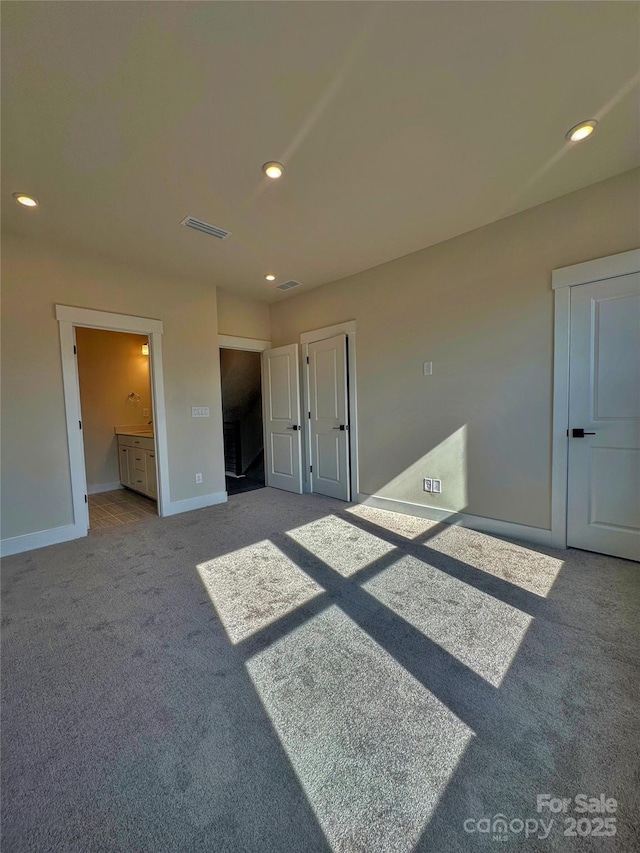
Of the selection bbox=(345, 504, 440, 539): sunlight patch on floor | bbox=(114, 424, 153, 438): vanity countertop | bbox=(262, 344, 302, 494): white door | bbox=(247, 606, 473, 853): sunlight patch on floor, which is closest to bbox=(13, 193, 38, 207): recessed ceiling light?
bbox=(262, 344, 302, 494): white door

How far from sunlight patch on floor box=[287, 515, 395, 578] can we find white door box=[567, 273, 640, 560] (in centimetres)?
156

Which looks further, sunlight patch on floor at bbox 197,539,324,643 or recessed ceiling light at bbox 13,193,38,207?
recessed ceiling light at bbox 13,193,38,207

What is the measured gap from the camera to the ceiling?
4.57 ft

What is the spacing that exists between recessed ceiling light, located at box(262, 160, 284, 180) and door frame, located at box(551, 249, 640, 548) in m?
2.19

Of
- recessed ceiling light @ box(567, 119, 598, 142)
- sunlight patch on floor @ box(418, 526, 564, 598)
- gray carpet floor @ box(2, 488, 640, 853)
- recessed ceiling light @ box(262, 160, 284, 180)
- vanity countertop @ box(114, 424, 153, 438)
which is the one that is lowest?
gray carpet floor @ box(2, 488, 640, 853)

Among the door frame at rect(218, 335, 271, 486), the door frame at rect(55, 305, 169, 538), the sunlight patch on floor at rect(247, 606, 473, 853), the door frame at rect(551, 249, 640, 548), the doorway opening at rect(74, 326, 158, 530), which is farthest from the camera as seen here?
the doorway opening at rect(74, 326, 158, 530)

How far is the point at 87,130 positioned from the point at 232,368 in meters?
4.17

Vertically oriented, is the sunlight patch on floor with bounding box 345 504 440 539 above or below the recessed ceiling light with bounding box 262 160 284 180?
below

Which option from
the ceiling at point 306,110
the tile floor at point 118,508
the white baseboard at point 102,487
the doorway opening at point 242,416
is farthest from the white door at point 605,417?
the white baseboard at point 102,487

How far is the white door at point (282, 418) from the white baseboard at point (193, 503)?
97cm

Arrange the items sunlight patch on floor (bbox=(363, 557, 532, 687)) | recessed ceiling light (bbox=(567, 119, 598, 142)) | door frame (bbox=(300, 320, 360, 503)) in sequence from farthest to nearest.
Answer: door frame (bbox=(300, 320, 360, 503)), recessed ceiling light (bbox=(567, 119, 598, 142)), sunlight patch on floor (bbox=(363, 557, 532, 687))

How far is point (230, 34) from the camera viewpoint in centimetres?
142

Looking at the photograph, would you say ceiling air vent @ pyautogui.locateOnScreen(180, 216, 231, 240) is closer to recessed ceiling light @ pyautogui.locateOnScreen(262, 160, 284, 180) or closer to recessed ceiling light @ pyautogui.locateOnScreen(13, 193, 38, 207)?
recessed ceiling light @ pyautogui.locateOnScreen(262, 160, 284, 180)

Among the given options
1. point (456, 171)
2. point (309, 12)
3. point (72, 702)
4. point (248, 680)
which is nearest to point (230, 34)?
point (309, 12)
